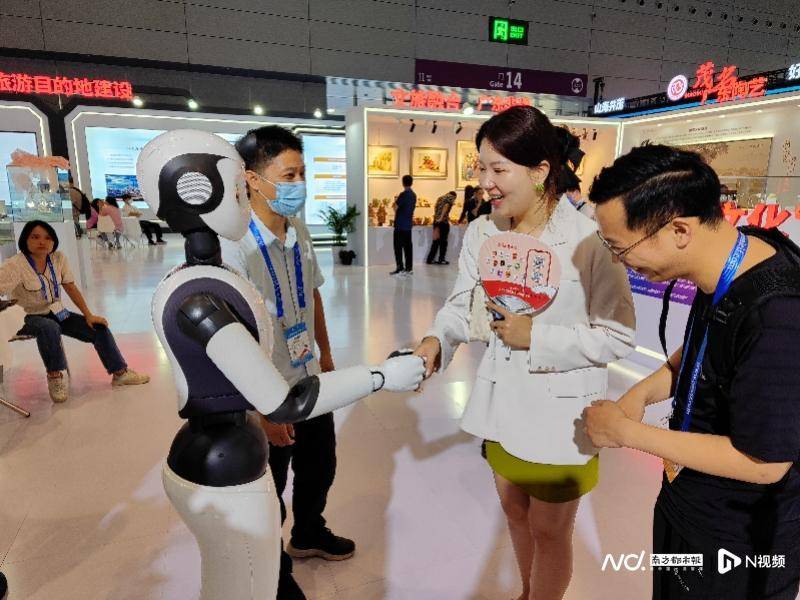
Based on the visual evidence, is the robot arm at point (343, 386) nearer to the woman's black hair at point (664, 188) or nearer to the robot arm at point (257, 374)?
the robot arm at point (257, 374)

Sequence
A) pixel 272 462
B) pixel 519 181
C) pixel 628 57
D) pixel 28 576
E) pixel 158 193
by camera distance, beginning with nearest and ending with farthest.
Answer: pixel 158 193
pixel 519 181
pixel 272 462
pixel 28 576
pixel 628 57

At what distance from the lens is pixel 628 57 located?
45.3ft

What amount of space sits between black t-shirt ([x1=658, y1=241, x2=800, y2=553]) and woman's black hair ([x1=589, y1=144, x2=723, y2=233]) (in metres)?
0.14

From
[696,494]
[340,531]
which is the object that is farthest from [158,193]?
[340,531]

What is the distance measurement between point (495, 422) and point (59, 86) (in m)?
12.2

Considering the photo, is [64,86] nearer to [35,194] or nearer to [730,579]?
[35,194]

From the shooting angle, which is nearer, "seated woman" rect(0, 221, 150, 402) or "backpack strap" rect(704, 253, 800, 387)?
"backpack strap" rect(704, 253, 800, 387)

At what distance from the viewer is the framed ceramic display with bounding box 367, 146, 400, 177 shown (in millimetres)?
9883

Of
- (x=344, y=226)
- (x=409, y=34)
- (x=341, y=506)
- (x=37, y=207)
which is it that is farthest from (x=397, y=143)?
(x=341, y=506)

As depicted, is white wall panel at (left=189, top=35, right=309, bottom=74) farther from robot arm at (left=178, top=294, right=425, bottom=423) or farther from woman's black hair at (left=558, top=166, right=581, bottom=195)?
robot arm at (left=178, top=294, right=425, bottom=423)

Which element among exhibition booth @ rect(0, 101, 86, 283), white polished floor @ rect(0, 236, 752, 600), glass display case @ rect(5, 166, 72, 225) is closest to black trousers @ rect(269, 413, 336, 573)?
white polished floor @ rect(0, 236, 752, 600)

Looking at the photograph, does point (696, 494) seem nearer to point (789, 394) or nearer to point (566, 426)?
point (789, 394)

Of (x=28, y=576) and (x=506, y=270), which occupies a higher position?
(x=506, y=270)

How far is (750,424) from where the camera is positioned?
79 centimetres
